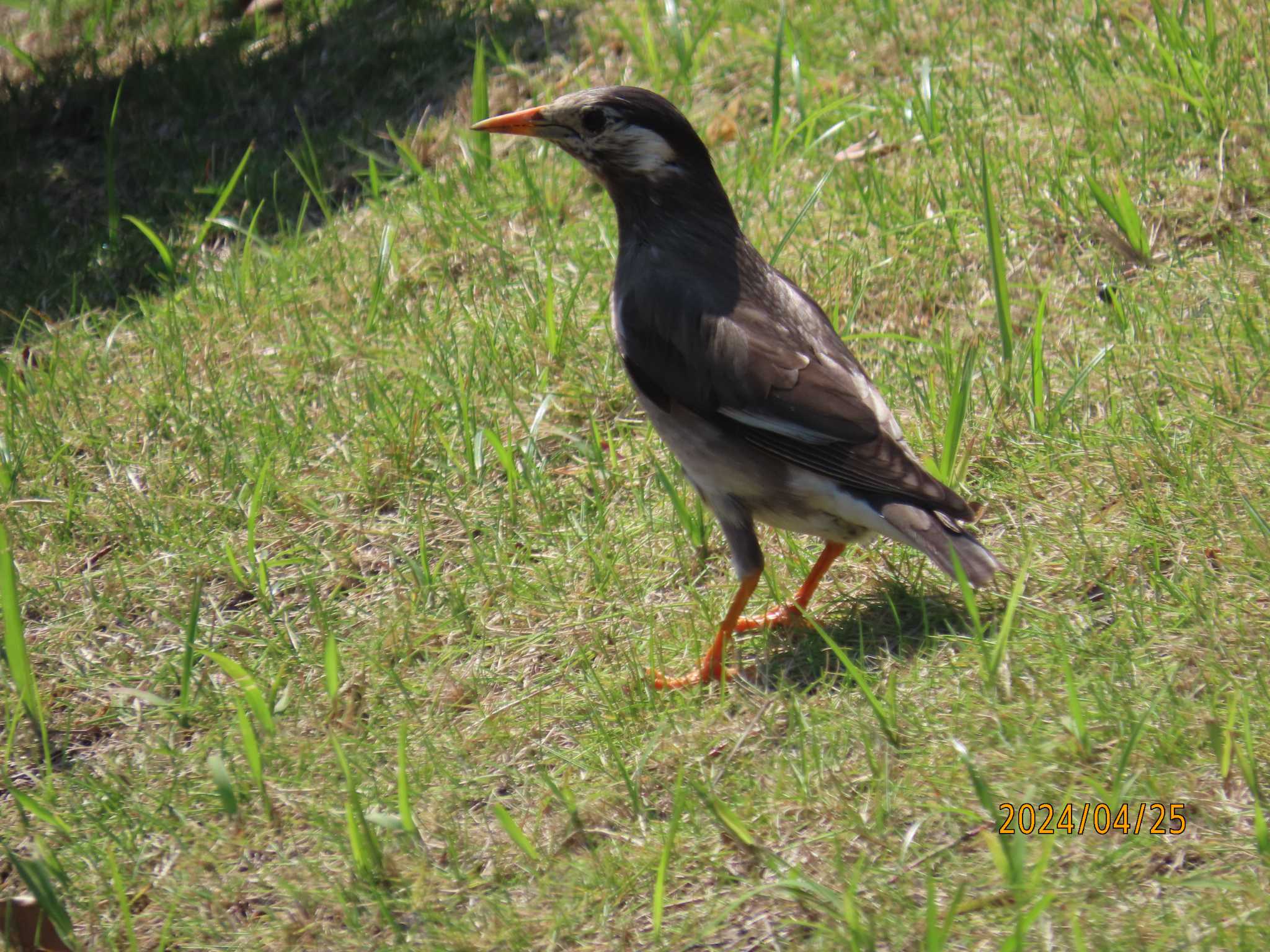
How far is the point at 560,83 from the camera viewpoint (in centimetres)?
673

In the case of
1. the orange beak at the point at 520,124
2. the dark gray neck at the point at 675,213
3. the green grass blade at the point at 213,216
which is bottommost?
the green grass blade at the point at 213,216

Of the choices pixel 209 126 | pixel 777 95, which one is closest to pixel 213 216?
pixel 209 126

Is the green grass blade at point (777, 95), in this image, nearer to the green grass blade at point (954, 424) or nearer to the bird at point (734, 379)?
the bird at point (734, 379)

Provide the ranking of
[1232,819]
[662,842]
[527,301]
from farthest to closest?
1. [527,301]
2. [662,842]
3. [1232,819]

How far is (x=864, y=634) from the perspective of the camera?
3.80 metres

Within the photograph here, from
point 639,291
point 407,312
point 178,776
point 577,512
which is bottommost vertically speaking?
point 178,776

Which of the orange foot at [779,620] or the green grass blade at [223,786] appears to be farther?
the orange foot at [779,620]

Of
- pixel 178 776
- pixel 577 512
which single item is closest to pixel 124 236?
pixel 577 512

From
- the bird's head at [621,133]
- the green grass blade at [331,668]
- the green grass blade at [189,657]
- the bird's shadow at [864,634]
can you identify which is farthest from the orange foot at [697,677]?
the bird's head at [621,133]

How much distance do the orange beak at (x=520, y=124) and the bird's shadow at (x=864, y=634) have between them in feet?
6.09

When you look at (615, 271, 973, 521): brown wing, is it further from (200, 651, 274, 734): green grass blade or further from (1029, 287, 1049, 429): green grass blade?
(200, 651, 274, 734): green grass blade

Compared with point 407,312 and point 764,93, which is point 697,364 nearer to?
point 407,312

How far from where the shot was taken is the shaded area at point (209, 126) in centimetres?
617

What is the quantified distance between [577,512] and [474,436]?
1.61ft
